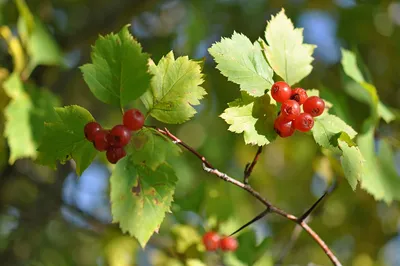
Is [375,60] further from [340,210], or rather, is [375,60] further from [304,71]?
[304,71]

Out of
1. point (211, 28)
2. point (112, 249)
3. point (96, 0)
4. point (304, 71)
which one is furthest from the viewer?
point (96, 0)

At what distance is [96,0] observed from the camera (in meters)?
3.77

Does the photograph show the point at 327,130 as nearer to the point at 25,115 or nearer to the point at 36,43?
the point at 25,115

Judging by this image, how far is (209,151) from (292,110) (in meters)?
2.03

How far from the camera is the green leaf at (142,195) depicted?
1.26m

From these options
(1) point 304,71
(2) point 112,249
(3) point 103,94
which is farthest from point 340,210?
(3) point 103,94

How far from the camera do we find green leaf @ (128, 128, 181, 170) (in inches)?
48.6

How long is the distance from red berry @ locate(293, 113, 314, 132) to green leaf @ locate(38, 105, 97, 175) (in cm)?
46

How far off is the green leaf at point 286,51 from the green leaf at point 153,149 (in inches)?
12.0

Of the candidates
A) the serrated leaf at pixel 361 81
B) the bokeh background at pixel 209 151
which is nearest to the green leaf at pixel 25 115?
the bokeh background at pixel 209 151

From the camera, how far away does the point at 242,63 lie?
1254 millimetres

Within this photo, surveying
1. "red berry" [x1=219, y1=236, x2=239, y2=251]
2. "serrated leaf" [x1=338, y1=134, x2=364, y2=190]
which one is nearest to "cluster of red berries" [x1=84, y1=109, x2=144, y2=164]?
"serrated leaf" [x1=338, y1=134, x2=364, y2=190]

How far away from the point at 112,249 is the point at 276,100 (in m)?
1.60

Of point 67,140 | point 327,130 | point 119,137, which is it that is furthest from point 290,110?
point 67,140
